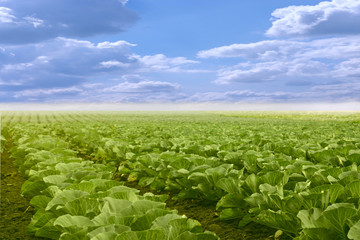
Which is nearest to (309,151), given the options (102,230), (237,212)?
(237,212)

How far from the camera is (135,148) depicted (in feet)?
29.5

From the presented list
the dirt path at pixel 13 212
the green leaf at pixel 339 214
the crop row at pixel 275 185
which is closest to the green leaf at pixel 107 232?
the crop row at pixel 275 185

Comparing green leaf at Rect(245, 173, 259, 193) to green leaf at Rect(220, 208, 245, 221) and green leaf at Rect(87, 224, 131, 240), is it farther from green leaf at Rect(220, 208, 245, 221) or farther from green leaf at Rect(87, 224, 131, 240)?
green leaf at Rect(87, 224, 131, 240)

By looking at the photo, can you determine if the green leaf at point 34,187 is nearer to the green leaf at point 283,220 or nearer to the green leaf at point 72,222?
the green leaf at point 72,222

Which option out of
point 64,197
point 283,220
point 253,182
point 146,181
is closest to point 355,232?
point 283,220

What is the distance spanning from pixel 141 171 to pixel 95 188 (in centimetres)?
373

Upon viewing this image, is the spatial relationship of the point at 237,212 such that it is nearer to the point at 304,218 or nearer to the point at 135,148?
the point at 304,218

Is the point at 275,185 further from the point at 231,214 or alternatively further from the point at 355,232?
the point at 355,232

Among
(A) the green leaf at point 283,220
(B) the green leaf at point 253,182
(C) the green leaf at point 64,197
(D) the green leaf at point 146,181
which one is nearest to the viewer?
(C) the green leaf at point 64,197

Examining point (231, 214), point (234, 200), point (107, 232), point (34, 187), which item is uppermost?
point (107, 232)

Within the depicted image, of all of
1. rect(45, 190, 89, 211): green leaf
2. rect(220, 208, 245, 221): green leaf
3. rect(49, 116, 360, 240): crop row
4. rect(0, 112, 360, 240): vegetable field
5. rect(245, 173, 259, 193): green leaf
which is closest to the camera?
rect(0, 112, 360, 240): vegetable field

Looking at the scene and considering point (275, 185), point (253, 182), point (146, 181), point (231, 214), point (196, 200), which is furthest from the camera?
point (146, 181)

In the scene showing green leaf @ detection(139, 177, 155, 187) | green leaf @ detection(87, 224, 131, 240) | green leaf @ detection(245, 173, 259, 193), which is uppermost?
green leaf @ detection(87, 224, 131, 240)

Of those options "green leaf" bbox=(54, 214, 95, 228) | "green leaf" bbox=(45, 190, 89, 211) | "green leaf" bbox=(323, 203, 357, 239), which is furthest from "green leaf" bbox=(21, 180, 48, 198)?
"green leaf" bbox=(323, 203, 357, 239)
